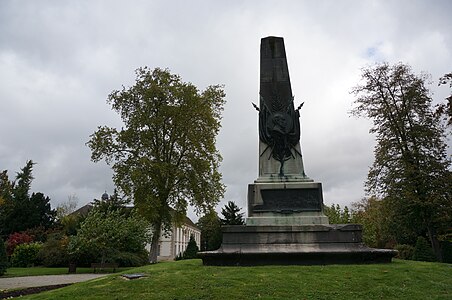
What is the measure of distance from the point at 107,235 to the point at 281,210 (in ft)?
51.0

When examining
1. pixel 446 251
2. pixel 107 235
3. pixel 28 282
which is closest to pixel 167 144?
pixel 107 235

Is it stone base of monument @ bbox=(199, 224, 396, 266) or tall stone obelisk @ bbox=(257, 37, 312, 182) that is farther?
tall stone obelisk @ bbox=(257, 37, 312, 182)

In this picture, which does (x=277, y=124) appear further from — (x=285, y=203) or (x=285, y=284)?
(x=285, y=284)

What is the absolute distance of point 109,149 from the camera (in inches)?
1069

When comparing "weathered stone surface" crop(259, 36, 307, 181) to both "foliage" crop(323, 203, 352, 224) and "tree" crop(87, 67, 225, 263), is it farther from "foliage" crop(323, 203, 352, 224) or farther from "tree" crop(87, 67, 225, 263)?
"foliage" crop(323, 203, 352, 224)

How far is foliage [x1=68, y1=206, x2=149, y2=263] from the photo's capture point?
23.8 m

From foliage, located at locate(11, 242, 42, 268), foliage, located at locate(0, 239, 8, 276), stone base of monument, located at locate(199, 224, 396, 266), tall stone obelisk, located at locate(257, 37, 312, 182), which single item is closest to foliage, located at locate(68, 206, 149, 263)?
foliage, located at locate(0, 239, 8, 276)

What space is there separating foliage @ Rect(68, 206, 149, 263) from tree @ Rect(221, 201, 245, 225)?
2287cm

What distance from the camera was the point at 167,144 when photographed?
27625 millimetres

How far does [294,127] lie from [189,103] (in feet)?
49.5

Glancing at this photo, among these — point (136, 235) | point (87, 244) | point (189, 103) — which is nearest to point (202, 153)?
point (189, 103)

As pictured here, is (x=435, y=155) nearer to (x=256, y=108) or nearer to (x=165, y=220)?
(x=256, y=108)

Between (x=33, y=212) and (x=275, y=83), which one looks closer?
(x=275, y=83)

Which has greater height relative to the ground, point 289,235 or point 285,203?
point 285,203
